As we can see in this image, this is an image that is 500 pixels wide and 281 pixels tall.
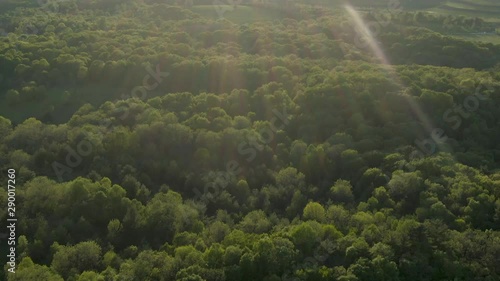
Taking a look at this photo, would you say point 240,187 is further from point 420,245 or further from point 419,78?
point 419,78

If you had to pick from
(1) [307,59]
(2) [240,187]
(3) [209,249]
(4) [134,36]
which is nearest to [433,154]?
(2) [240,187]

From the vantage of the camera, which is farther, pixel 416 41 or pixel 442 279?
pixel 416 41

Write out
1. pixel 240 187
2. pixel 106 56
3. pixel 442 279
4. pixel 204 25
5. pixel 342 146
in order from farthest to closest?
pixel 204 25 → pixel 106 56 → pixel 342 146 → pixel 240 187 → pixel 442 279

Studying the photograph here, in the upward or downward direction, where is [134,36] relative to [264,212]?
upward

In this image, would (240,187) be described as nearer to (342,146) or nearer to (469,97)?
(342,146)

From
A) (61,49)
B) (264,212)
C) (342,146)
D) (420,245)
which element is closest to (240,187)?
(264,212)

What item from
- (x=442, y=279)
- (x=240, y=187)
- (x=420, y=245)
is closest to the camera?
(x=442, y=279)
